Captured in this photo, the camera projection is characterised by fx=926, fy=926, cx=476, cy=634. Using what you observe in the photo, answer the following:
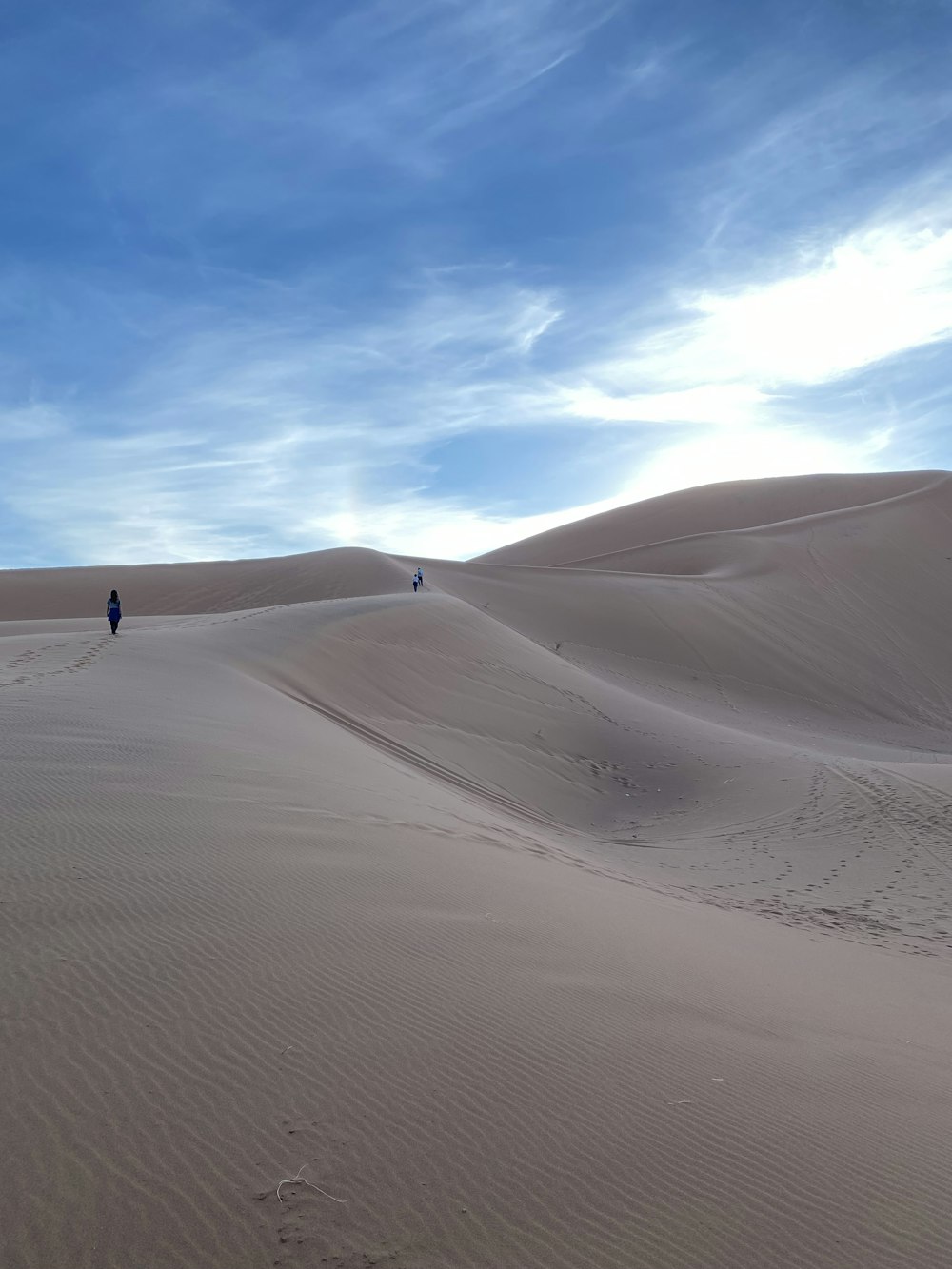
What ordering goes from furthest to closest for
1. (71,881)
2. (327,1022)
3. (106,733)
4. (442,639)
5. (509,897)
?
1. (442,639)
2. (106,733)
3. (509,897)
4. (71,881)
5. (327,1022)

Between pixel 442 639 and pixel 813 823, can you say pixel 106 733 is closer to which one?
pixel 813 823

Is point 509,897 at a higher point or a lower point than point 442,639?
lower

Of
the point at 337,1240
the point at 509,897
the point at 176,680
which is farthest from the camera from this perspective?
the point at 176,680

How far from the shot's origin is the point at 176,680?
11867mm

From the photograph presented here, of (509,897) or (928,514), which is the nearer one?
(509,897)

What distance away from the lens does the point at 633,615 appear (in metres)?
31.1

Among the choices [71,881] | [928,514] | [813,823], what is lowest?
[813,823]

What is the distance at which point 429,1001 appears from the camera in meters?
3.72

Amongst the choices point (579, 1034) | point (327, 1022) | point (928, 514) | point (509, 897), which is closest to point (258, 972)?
point (327, 1022)

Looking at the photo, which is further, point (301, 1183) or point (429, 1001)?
point (429, 1001)

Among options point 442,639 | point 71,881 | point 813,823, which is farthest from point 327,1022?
point 442,639

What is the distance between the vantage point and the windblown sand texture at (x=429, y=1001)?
248cm

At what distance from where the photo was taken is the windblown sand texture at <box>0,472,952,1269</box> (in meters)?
2.48

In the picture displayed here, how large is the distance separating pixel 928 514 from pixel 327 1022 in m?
50.4
